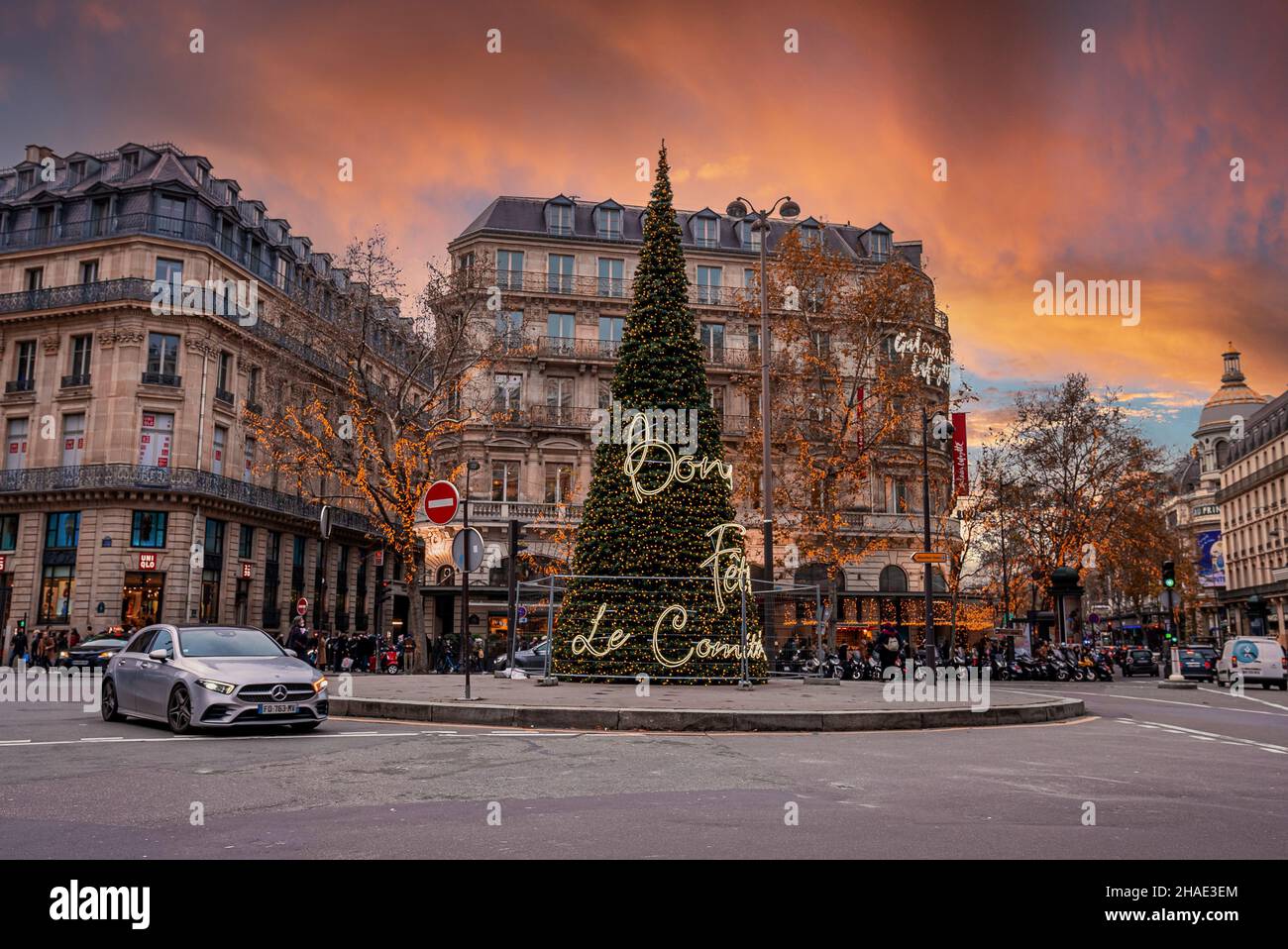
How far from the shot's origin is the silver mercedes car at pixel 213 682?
1074cm

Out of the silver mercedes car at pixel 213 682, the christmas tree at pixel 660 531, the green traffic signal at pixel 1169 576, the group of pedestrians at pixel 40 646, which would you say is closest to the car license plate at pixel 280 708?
the silver mercedes car at pixel 213 682

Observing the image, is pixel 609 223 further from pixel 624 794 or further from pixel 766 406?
pixel 624 794

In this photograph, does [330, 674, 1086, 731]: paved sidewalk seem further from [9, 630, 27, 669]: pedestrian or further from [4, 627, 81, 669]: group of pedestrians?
[9, 630, 27, 669]: pedestrian

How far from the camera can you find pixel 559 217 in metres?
48.9

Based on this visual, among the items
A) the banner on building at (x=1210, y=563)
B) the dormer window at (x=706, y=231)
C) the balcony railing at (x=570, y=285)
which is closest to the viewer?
the balcony railing at (x=570, y=285)

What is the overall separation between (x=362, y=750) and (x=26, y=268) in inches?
1682

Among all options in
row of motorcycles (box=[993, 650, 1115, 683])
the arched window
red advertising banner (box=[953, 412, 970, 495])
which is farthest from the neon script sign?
the arched window

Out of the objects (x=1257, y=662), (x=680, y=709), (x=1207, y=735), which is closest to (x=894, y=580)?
(x=1257, y=662)

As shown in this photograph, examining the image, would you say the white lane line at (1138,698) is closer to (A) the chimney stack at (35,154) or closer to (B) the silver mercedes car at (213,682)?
(B) the silver mercedes car at (213,682)

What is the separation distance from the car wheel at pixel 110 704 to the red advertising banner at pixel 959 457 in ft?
104

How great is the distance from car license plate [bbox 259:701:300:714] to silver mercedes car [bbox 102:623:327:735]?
0.01 metres

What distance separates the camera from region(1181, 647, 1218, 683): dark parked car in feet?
118

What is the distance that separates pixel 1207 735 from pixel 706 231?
1619 inches
